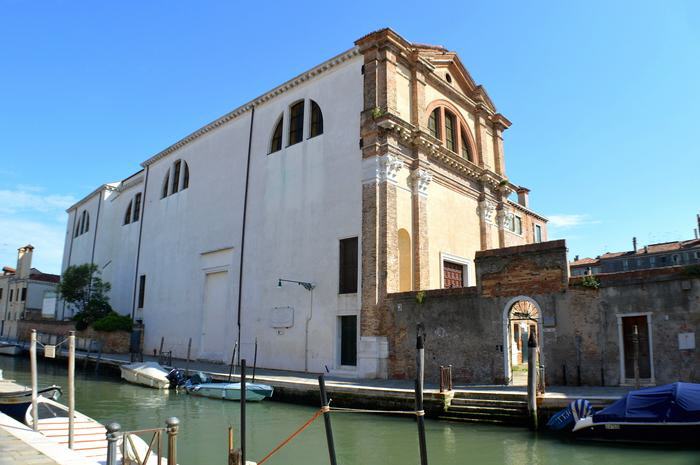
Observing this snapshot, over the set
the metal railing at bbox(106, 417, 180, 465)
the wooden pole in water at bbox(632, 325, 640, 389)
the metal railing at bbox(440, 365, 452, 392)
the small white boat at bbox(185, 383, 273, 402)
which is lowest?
the small white boat at bbox(185, 383, 273, 402)

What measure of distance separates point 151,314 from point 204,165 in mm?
8108

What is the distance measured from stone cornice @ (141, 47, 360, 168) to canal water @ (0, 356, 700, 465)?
11.3m

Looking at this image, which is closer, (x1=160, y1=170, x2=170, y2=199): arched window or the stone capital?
the stone capital

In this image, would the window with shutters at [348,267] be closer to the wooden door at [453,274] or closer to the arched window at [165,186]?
the wooden door at [453,274]

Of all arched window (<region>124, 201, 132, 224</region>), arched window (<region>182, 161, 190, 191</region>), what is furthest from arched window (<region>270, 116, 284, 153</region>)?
arched window (<region>124, 201, 132, 224</region>)

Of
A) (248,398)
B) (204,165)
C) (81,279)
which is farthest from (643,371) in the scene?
(81,279)

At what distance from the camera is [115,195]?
35.1 m

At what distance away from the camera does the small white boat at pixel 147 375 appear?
56.6ft

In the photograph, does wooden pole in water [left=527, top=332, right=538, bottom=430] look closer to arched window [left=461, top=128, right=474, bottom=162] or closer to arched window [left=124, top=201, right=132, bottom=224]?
arched window [left=461, top=128, right=474, bottom=162]

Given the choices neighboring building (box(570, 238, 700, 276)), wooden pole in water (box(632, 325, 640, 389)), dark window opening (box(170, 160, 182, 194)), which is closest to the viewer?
wooden pole in water (box(632, 325, 640, 389))

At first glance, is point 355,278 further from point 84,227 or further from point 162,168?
point 84,227

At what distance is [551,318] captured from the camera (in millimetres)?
12836

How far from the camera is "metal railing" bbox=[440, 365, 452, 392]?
11.8 meters

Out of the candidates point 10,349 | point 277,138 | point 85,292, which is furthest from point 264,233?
point 10,349
